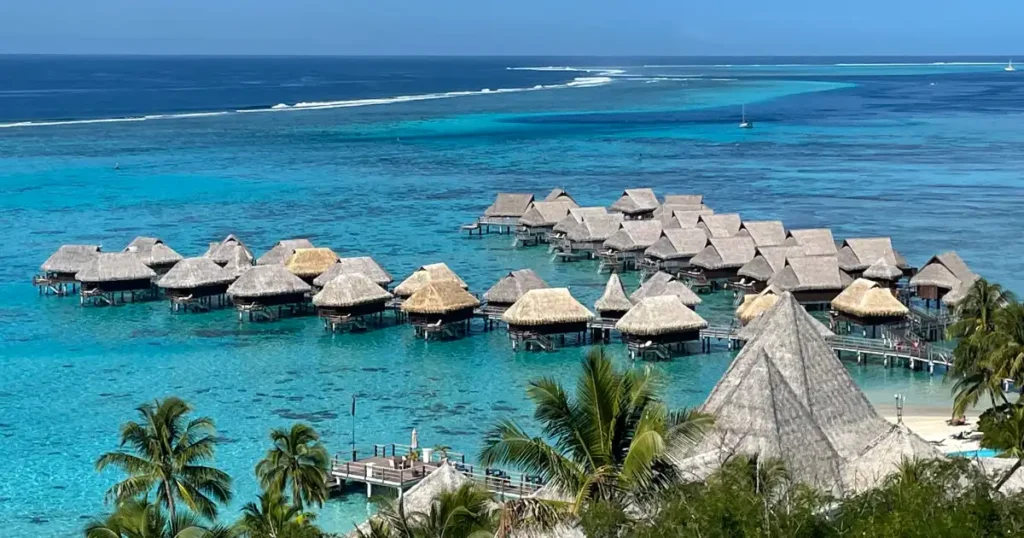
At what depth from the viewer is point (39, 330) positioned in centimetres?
3297

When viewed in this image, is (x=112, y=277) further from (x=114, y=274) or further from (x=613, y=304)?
(x=613, y=304)

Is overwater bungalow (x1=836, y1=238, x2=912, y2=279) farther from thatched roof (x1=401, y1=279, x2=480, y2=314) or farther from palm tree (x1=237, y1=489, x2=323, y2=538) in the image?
palm tree (x1=237, y1=489, x2=323, y2=538)

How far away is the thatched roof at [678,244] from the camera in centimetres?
3791

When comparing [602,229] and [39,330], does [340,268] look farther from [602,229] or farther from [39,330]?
[602,229]

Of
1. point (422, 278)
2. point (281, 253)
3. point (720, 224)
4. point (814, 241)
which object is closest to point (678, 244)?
point (720, 224)

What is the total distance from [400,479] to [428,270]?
45.7ft

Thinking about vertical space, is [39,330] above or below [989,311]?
below

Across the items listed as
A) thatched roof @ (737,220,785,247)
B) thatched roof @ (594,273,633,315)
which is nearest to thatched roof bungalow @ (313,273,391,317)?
thatched roof @ (594,273,633,315)

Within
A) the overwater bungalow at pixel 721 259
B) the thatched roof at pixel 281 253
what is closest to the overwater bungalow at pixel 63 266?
the thatched roof at pixel 281 253

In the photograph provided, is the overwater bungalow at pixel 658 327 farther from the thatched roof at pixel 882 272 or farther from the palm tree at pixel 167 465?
the palm tree at pixel 167 465

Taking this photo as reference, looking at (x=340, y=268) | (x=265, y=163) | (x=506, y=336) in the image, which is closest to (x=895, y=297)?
(x=506, y=336)

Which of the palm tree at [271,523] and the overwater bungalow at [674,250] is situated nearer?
the palm tree at [271,523]

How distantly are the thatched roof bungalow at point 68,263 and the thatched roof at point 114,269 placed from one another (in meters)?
0.81

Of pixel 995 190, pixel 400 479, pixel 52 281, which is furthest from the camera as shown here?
pixel 995 190
